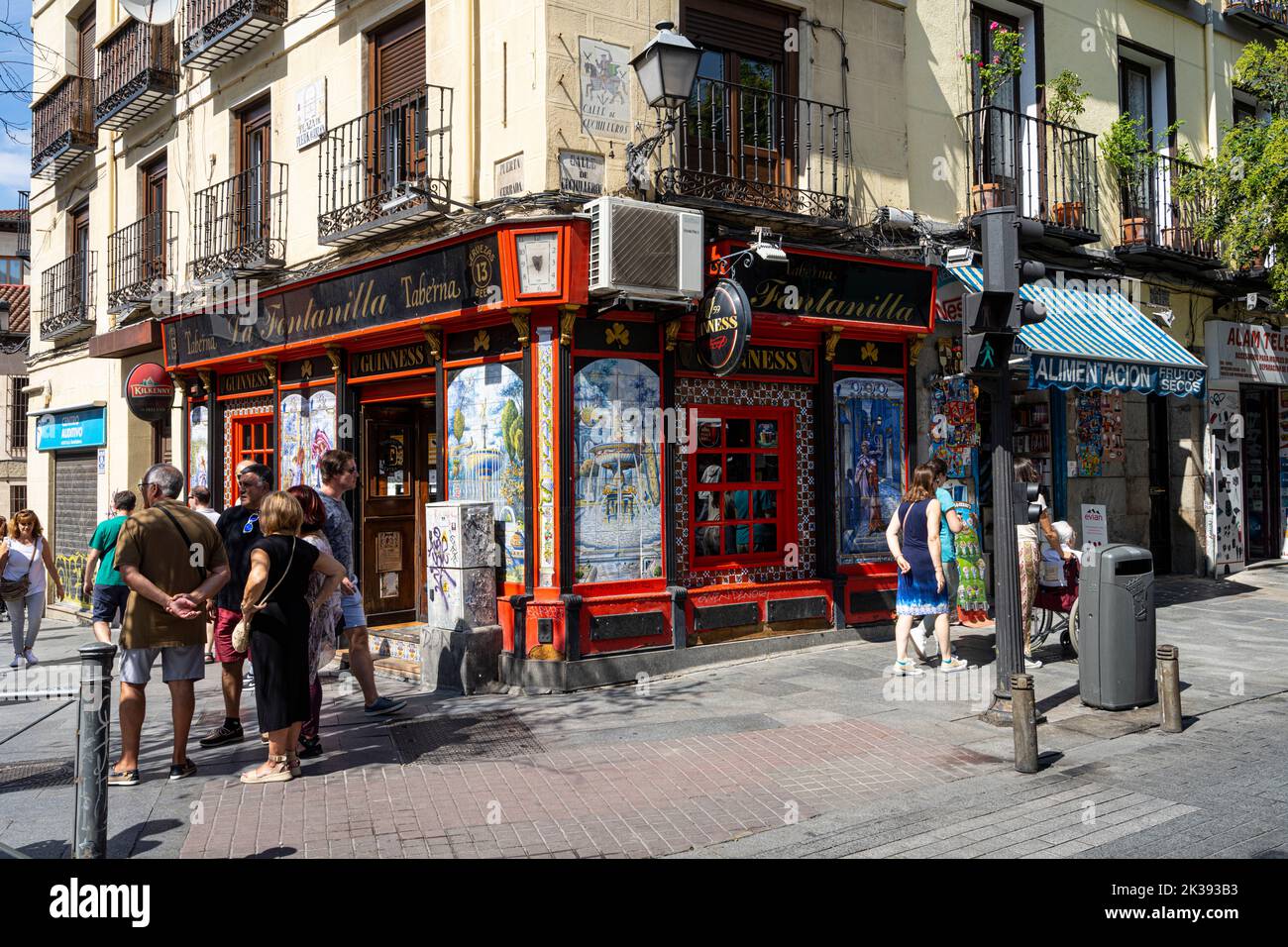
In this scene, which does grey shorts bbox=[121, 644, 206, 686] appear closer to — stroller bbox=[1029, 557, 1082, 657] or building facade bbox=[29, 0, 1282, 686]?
building facade bbox=[29, 0, 1282, 686]

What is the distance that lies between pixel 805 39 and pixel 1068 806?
26.2ft

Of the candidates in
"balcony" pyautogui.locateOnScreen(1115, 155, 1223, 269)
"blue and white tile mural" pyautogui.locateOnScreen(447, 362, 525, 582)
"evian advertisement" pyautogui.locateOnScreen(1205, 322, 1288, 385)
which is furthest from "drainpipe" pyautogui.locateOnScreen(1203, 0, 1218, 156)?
"blue and white tile mural" pyautogui.locateOnScreen(447, 362, 525, 582)

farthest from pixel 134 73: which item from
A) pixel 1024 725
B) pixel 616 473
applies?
pixel 1024 725

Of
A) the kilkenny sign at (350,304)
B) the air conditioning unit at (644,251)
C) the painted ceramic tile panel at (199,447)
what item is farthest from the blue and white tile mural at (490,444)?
the painted ceramic tile panel at (199,447)

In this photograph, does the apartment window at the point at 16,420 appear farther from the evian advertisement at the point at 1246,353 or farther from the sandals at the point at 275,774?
the evian advertisement at the point at 1246,353

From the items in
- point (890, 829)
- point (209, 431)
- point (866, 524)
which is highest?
point (209, 431)

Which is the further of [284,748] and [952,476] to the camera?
[952,476]

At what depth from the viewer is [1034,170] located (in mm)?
12672

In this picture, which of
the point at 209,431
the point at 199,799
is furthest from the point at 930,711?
the point at 209,431

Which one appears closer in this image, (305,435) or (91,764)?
(91,764)

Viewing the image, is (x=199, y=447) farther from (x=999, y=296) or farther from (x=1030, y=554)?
(x=999, y=296)

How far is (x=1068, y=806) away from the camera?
213 inches

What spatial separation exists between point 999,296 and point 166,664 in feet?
19.4
